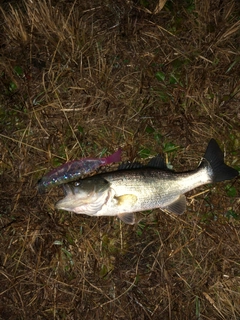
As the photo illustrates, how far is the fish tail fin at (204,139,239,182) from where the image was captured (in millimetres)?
3434

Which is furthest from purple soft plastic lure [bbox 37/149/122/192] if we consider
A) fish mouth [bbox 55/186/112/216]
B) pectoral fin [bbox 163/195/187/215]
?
pectoral fin [bbox 163/195/187/215]

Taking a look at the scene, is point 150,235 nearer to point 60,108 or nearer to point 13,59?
point 60,108

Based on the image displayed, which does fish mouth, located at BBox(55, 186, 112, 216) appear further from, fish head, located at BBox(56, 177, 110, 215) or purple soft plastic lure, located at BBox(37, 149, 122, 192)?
purple soft plastic lure, located at BBox(37, 149, 122, 192)

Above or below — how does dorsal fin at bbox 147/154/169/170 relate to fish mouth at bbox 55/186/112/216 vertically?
below

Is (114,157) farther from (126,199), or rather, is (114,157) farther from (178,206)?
(178,206)

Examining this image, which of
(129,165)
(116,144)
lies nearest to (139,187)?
(129,165)

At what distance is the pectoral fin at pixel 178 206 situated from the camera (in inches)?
137

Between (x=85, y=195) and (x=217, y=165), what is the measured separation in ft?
5.11

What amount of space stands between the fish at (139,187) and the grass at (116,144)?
32 centimetres

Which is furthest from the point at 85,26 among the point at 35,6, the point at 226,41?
the point at 226,41

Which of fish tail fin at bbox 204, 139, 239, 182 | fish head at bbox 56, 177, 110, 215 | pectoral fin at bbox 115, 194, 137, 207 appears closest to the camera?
fish head at bbox 56, 177, 110, 215

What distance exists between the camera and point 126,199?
3.26 meters

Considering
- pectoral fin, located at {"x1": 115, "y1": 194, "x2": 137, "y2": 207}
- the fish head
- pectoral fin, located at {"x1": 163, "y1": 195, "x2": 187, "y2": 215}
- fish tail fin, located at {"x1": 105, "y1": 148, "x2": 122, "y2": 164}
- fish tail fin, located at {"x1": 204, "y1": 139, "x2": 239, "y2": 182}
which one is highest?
the fish head

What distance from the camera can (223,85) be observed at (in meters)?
3.84
